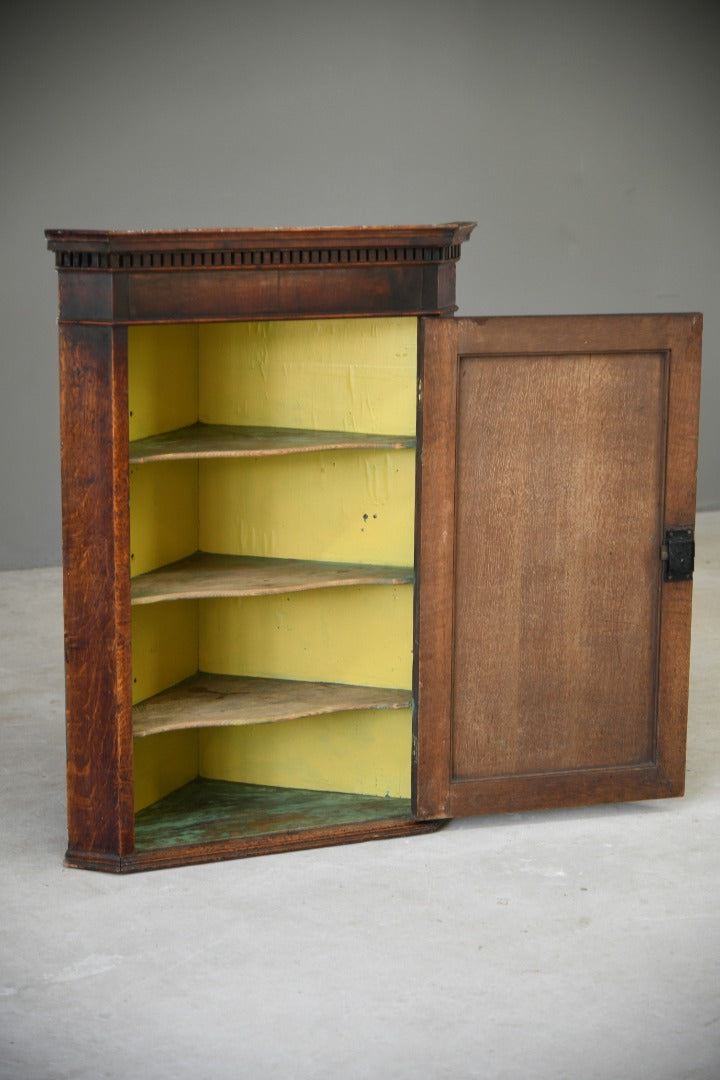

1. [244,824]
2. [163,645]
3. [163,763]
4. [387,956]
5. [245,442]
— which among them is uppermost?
[245,442]

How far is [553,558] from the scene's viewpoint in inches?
150

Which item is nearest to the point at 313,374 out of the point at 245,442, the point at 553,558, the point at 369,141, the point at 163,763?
the point at 245,442

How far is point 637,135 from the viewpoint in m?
7.88

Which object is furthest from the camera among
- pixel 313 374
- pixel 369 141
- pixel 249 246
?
pixel 369 141

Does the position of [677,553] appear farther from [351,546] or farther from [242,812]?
[242,812]

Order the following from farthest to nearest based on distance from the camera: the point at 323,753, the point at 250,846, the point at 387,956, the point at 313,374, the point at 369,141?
1. the point at 369,141
2. the point at 323,753
3. the point at 313,374
4. the point at 250,846
5. the point at 387,956

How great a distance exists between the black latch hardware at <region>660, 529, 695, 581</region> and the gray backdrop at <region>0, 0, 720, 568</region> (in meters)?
3.68

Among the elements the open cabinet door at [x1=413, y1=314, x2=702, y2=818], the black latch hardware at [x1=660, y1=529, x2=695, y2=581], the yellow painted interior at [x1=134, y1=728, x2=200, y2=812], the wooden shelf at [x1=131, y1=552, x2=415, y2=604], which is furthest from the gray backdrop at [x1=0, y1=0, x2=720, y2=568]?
the black latch hardware at [x1=660, y1=529, x2=695, y2=581]

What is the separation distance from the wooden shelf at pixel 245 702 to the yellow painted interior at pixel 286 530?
0.16 feet

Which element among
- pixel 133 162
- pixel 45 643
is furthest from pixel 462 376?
pixel 133 162

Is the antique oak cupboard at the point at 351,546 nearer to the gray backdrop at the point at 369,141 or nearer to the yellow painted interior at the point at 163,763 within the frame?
the yellow painted interior at the point at 163,763

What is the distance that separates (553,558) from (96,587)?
3.81 ft

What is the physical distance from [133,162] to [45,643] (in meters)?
2.35

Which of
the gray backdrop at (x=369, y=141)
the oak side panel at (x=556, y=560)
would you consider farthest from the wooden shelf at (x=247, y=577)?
the gray backdrop at (x=369, y=141)
